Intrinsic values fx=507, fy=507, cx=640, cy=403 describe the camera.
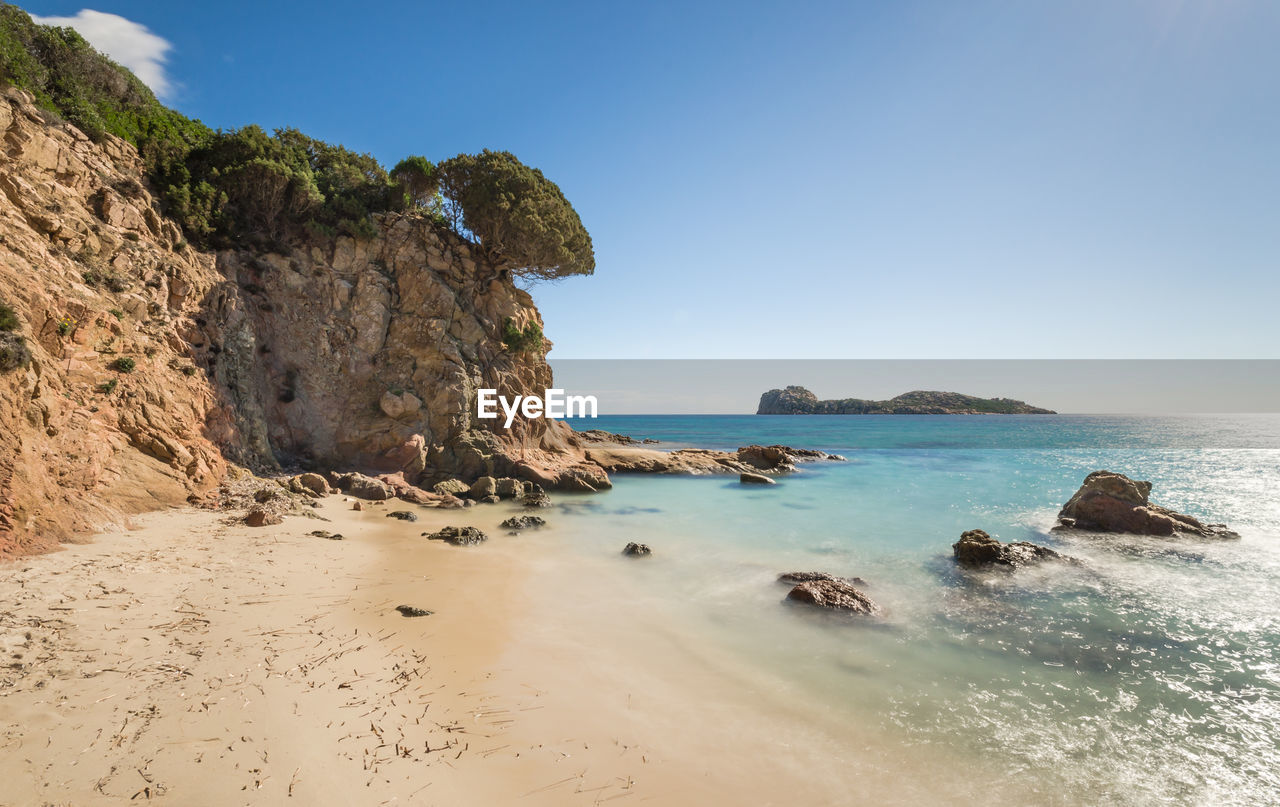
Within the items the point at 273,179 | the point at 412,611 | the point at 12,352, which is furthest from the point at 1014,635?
the point at 273,179

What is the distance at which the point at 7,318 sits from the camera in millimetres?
9062

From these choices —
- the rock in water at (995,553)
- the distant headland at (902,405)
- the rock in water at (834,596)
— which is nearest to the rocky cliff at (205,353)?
the rock in water at (834,596)

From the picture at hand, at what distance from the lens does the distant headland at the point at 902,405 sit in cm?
15425

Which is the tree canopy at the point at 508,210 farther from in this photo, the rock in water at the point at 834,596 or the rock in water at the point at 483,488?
the rock in water at the point at 834,596

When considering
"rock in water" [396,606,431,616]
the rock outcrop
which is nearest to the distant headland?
the rock outcrop

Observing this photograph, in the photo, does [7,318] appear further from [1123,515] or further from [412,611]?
[1123,515]

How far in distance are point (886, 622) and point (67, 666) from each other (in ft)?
35.2

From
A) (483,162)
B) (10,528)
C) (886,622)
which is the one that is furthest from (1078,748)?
(483,162)

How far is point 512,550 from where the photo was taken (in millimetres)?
12578

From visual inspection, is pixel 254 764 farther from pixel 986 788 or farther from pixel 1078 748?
pixel 1078 748

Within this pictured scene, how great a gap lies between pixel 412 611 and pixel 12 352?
8.37m

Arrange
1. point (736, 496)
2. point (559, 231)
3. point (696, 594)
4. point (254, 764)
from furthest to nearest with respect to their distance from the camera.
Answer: point (559, 231), point (736, 496), point (696, 594), point (254, 764)

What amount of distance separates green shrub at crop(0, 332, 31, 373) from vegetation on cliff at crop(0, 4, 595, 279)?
9.54 metres

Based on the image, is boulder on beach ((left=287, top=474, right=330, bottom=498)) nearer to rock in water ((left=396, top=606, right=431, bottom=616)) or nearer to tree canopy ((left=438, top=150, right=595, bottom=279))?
rock in water ((left=396, top=606, right=431, bottom=616))
